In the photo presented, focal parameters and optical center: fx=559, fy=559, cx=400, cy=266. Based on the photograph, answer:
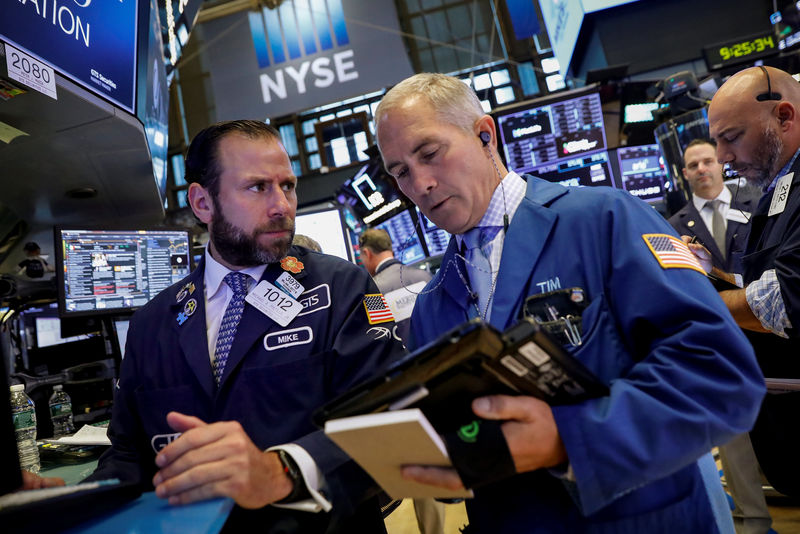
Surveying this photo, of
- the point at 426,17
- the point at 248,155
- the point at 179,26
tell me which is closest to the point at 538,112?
the point at 179,26

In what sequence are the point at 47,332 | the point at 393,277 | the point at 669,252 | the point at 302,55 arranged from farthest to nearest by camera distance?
1. the point at 302,55
2. the point at 393,277
3. the point at 47,332
4. the point at 669,252

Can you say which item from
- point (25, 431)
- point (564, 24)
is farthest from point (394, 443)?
point (564, 24)

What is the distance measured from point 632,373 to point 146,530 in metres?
0.81

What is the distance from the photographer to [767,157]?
2.31m

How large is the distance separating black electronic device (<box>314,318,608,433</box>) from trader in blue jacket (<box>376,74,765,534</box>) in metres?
0.03

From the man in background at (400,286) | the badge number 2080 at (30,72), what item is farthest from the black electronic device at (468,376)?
the badge number 2080 at (30,72)

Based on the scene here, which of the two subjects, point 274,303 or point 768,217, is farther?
point 768,217

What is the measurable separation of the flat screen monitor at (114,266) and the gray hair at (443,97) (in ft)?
6.13

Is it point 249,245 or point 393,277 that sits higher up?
point 393,277

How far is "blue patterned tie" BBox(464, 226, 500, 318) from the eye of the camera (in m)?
1.35

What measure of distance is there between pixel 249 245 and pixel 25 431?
3.21 ft

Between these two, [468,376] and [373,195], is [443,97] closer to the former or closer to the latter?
[468,376]

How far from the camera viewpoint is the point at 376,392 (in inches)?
32.9

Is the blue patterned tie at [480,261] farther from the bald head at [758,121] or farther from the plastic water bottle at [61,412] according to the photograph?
the plastic water bottle at [61,412]
